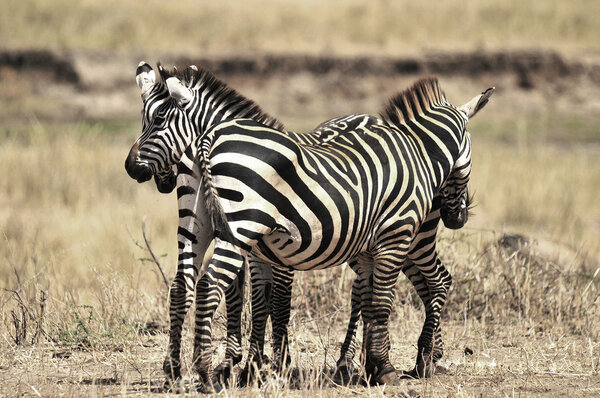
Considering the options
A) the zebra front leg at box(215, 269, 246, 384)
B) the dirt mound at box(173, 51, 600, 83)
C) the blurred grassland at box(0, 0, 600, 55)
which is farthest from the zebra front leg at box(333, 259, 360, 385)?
the dirt mound at box(173, 51, 600, 83)

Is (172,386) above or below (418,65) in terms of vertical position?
below

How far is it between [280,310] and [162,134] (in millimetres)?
1606

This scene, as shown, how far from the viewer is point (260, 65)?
98.4 ft

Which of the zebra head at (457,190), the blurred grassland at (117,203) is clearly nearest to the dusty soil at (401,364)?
the zebra head at (457,190)

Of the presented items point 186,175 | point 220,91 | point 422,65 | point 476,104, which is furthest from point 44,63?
point 186,175

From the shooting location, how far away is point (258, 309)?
6094mm

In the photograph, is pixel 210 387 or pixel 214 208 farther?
pixel 210 387

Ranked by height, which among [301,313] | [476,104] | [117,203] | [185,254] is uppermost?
[117,203]

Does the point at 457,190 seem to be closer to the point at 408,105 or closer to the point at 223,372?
the point at 408,105

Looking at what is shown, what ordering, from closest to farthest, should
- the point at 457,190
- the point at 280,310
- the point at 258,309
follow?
the point at 258,309, the point at 280,310, the point at 457,190

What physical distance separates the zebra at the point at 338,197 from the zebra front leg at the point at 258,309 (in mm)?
154

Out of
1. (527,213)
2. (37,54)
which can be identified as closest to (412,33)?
(37,54)

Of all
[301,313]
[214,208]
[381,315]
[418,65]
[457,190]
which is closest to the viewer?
[214,208]

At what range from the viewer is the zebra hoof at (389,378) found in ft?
19.6
